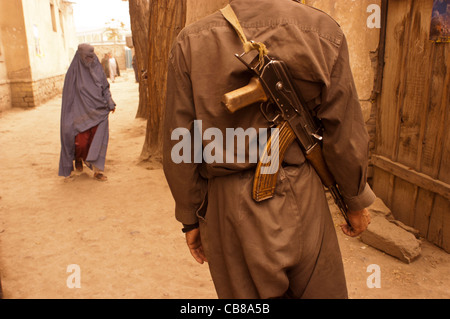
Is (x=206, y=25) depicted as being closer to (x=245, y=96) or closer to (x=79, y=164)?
(x=245, y=96)

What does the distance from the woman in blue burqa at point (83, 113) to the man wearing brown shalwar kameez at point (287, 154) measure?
4212mm

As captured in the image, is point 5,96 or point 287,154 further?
point 5,96

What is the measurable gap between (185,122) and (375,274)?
2328 millimetres

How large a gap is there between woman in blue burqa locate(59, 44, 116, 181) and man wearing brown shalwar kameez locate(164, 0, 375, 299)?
4.21 m

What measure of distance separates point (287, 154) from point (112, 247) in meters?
2.65

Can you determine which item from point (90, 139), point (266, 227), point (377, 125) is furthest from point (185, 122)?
point (90, 139)

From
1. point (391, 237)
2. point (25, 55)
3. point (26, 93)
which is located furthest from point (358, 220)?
point (26, 93)

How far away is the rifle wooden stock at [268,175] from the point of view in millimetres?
1405

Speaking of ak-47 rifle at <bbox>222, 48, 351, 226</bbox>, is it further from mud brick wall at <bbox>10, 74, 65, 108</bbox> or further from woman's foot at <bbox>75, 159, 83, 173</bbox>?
mud brick wall at <bbox>10, 74, 65, 108</bbox>

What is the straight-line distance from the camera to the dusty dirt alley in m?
3.02

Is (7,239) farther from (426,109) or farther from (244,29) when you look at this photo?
(426,109)

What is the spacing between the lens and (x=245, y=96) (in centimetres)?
137

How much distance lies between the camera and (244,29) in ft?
4.63

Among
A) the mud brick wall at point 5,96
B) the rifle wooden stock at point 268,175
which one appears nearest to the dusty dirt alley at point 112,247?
the rifle wooden stock at point 268,175
